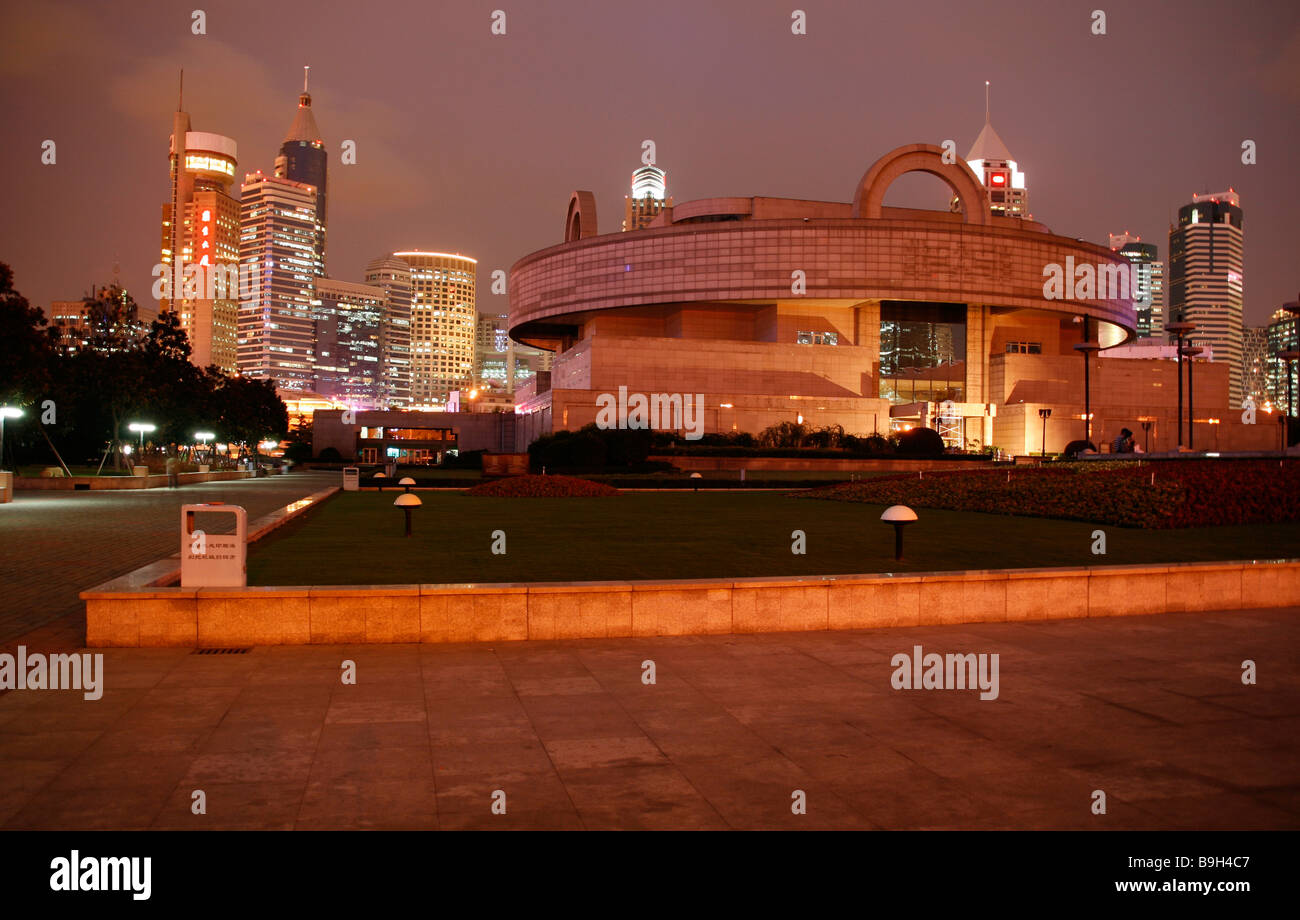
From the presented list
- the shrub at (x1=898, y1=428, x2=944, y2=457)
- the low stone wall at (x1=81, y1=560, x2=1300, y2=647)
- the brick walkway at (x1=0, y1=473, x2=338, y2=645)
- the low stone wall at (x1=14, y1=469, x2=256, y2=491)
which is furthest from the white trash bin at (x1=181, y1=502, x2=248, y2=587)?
the shrub at (x1=898, y1=428, x2=944, y2=457)

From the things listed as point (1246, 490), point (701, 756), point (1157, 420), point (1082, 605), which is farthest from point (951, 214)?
point (701, 756)

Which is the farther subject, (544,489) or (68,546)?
(544,489)

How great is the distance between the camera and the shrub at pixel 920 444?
56.3m

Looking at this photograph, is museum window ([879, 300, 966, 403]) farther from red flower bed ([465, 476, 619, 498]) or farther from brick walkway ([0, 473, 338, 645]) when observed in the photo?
brick walkway ([0, 473, 338, 645])

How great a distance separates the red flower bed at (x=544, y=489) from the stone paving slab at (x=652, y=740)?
1814cm

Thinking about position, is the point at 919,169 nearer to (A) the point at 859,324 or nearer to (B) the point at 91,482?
(A) the point at 859,324

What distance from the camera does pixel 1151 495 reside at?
16656 millimetres

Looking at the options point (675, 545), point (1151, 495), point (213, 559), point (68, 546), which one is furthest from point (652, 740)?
point (1151, 495)

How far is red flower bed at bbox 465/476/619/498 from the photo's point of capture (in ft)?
87.1

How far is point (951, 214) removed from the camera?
8775 cm

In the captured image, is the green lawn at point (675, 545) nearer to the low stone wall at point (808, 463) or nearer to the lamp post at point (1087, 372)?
the lamp post at point (1087, 372)

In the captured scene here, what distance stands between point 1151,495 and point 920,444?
40859 mm

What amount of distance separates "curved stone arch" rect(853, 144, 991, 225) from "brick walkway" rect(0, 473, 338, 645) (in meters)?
61.7

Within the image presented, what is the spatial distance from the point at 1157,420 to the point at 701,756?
82450 mm
